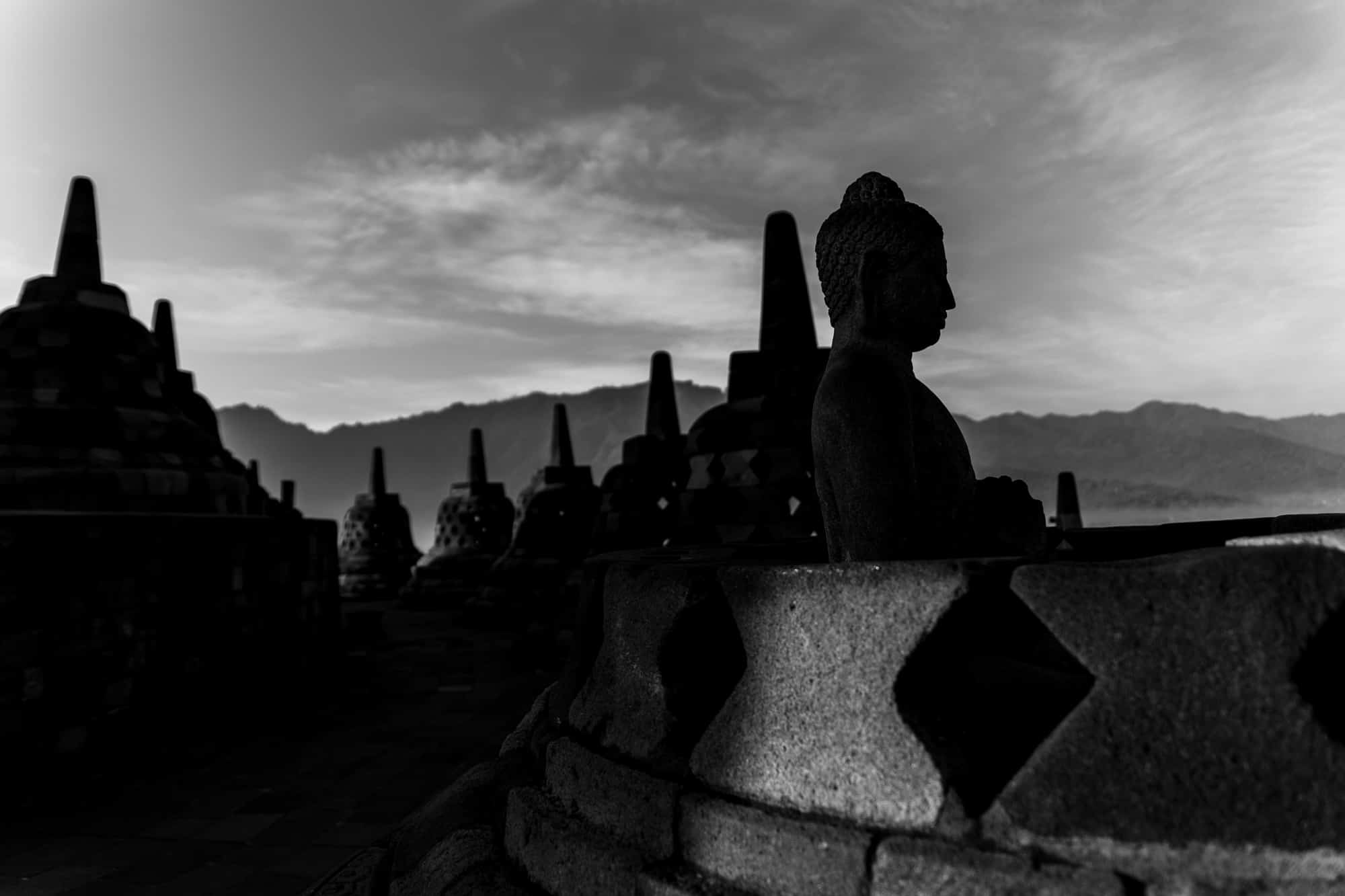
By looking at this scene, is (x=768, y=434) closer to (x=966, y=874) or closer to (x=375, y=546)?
(x=966, y=874)

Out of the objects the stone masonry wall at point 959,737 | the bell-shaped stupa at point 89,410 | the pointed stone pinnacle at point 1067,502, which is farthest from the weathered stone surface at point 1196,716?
the pointed stone pinnacle at point 1067,502

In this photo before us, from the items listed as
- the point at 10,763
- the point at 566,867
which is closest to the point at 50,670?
the point at 10,763

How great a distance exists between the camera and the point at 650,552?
2.65m

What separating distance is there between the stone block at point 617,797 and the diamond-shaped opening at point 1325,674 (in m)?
1.05

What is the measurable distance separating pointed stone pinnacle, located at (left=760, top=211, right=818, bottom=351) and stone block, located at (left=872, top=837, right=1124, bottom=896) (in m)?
6.80

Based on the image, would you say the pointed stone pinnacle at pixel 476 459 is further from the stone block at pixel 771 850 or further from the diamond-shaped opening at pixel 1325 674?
the diamond-shaped opening at pixel 1325 674

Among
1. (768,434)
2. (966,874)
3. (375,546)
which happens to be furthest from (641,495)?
(375,546)

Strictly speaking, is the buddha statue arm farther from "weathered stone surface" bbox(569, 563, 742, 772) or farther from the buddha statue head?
"weathered stone surface" bbox(569, 563, 742, 772)

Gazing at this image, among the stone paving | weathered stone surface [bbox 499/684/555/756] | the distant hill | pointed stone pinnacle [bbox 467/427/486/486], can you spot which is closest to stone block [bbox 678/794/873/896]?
weathered stone surface [bbox 499/684/555/756]

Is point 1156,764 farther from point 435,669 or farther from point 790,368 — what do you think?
point 435,669

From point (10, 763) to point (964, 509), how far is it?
17.1 ft

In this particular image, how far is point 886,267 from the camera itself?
2066 millimetres

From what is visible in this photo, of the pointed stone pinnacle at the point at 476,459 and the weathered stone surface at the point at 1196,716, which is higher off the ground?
the pointed stone pinnacle at the point at 476,459

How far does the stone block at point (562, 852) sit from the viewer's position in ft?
5.36
